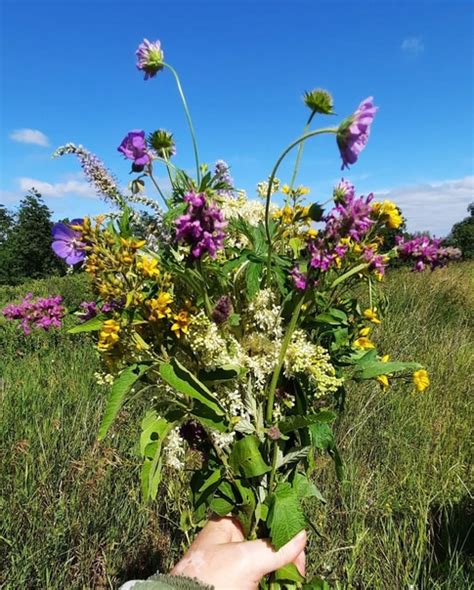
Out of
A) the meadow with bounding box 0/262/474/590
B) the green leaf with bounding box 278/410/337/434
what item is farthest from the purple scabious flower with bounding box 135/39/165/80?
the meadow with bounding box 0/262/474/590

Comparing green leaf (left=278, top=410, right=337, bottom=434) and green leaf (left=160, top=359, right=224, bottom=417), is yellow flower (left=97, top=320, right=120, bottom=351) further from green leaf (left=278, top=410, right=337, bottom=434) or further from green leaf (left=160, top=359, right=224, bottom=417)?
green leaf (left=278, top=410, right=337, bottom=434)

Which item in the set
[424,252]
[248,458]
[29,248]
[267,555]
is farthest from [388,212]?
[29,248]

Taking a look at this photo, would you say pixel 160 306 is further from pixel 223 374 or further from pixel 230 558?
pixel 230 558

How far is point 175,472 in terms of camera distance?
219 cm

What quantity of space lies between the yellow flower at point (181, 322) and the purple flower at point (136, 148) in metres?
0.30

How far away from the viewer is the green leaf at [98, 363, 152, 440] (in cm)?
Answer: 86

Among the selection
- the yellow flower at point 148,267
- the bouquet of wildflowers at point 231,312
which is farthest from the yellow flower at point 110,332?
the yellow flower at point 148,267

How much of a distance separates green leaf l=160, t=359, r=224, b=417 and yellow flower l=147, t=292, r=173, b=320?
0.28ft

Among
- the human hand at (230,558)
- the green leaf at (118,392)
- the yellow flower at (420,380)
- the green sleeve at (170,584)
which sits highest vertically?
the green leaf at (118,392)

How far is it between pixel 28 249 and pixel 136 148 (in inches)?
1260

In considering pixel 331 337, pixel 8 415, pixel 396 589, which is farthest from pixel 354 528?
pixel 8 415

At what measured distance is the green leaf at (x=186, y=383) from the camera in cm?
85

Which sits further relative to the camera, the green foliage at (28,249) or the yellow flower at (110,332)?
the green foliage at (28,249)

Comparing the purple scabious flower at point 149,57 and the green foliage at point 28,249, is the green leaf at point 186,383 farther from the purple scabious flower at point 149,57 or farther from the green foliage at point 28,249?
the green foliage at point 28,249
